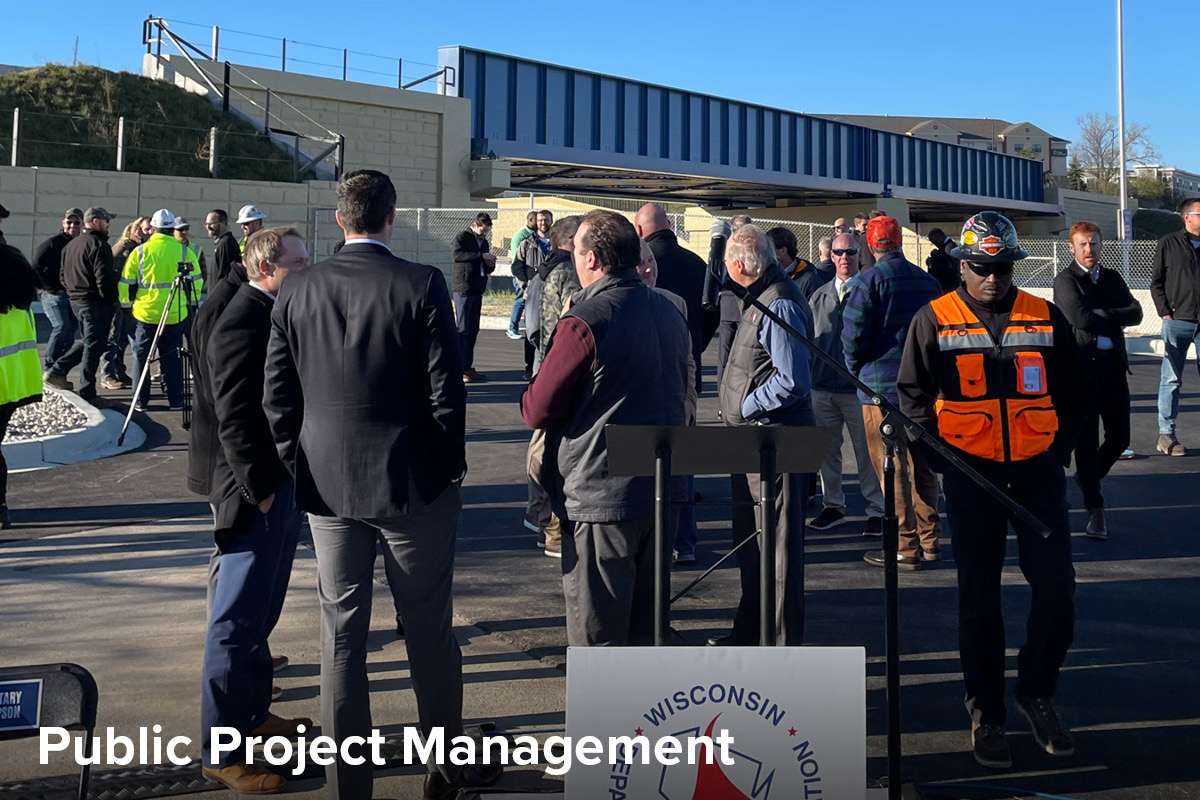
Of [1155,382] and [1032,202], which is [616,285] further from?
[1032,202]

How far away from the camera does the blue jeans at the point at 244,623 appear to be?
431 cm

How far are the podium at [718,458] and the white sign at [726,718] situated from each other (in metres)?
0.32

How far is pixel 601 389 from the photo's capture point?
4.47 meters

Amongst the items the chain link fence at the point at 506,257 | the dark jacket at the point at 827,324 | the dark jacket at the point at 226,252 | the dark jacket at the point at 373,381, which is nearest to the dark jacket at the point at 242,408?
the dark jacket at the point at 373,381

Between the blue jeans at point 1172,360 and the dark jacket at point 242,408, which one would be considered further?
the blue jeans at point 1172,360

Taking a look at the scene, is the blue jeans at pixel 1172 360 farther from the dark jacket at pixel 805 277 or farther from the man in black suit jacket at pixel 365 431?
the man in black suit jacket at pixel 365 431

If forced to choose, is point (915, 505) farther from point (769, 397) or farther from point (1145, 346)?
point (1145, 346)

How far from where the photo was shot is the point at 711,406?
13.7m

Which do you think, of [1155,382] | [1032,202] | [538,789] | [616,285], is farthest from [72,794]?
[1032,202]

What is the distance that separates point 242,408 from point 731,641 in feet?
8.73

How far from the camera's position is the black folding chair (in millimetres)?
3512

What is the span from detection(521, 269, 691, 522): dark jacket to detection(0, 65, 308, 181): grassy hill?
25.3m

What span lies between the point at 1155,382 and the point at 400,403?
16.0 meters

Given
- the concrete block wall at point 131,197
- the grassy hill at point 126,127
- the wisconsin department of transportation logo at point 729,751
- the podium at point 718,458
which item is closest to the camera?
the wisconsin department of transportation logo at point 729,751
